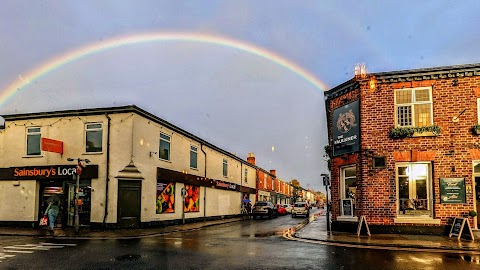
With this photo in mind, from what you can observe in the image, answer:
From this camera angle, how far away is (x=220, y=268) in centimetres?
977

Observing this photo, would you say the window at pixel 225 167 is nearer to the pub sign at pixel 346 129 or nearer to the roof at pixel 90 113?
the roof at pixel 90 113

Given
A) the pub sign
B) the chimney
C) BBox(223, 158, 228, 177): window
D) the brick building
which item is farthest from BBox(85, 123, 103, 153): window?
the chimney

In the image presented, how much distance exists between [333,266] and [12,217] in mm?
22308

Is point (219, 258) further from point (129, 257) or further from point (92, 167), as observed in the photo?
point (92, 167)

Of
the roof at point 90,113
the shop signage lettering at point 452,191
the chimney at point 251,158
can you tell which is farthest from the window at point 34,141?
the chimney at point 251,158

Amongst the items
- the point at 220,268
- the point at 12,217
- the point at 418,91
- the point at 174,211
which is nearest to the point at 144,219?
the point at 174,211

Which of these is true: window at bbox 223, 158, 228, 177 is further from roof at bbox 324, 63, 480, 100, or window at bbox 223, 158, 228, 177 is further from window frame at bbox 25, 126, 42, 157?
roof at bbox 324, 63, 480, 100

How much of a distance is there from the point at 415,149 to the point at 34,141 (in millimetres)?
22498

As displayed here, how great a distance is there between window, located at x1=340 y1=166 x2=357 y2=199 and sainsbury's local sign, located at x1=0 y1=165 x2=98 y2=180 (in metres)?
14.2

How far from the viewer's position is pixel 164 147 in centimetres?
2739

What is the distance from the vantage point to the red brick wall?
57.0ft

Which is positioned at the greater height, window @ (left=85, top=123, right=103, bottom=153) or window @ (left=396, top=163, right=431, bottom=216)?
window @ (left=85, top=123, right=103, bottom=153)

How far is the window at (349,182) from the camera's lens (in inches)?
771

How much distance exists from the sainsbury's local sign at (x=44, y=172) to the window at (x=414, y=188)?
1678 centimetres
